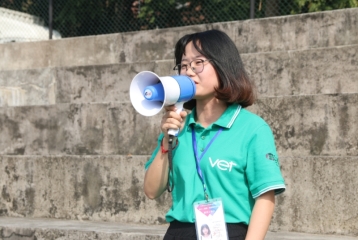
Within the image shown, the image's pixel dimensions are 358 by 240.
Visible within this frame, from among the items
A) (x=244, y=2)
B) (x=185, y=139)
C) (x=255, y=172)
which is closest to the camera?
(x=255, y=172)

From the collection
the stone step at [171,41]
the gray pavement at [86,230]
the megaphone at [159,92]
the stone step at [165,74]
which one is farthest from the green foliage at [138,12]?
the megaphone at [159,92]

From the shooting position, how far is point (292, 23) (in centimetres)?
754

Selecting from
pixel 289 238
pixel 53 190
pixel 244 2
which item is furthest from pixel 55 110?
pixel 244 2

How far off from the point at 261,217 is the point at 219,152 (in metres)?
0.28

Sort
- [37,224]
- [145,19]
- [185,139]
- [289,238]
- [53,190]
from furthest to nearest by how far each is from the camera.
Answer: [145,19] < [53,190] < [37,224] < [289,238] < [185,139]

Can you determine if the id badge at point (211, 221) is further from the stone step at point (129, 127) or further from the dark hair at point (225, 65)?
the stone step at point (129, 127)

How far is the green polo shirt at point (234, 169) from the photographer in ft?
8.99

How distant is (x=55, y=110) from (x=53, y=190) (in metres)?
0.87

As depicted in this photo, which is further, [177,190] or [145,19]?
[145,19]

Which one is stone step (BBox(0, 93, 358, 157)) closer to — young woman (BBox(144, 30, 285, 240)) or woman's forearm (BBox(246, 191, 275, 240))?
young woman (BBox(144, 30, 285, 240))

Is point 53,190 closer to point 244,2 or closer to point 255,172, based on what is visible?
point 255,172

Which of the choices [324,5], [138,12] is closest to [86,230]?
[324,5]

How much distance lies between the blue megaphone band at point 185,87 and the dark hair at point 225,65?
13 cm

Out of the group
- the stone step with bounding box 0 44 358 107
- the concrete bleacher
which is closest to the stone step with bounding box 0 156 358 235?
the concrete bleacher
